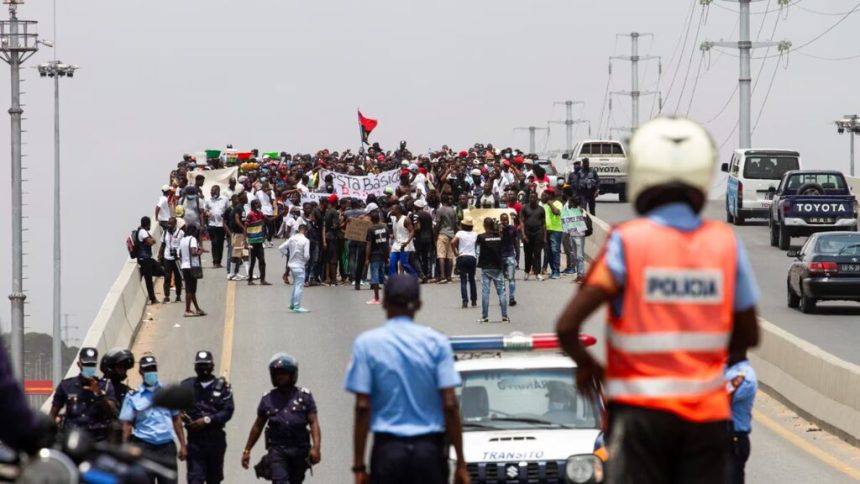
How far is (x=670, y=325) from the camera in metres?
5.86

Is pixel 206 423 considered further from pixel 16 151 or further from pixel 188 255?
pixel 16 151

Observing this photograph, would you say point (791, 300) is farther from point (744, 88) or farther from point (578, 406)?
point (744, 88)

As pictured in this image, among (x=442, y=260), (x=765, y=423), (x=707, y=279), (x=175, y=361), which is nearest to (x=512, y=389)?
(x=707, y=279)

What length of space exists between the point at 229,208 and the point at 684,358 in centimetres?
3271

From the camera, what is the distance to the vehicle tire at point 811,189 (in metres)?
43.6

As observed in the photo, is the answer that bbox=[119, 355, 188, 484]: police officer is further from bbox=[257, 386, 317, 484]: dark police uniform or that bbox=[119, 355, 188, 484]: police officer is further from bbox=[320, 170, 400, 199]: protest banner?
bbox=[320, 170, 400, 199]: protest banner

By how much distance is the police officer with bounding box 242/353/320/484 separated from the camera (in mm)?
15289

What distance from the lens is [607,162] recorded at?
59.3 m

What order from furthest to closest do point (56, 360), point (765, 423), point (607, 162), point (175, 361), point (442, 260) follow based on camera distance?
point (607, 162) < point (56, 360) < point (442, 260) < point (175, 361) < point (765, 423)

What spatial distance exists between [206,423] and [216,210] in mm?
22732

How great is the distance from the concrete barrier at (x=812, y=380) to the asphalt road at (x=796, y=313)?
210cm

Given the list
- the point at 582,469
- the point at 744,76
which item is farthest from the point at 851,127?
the point at 582,469

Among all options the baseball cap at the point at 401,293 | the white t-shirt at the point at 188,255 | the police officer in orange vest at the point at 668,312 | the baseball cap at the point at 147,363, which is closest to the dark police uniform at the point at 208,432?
the baseball cap at the point at 147,363

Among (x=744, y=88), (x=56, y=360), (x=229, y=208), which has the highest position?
(x=744, y=88)
